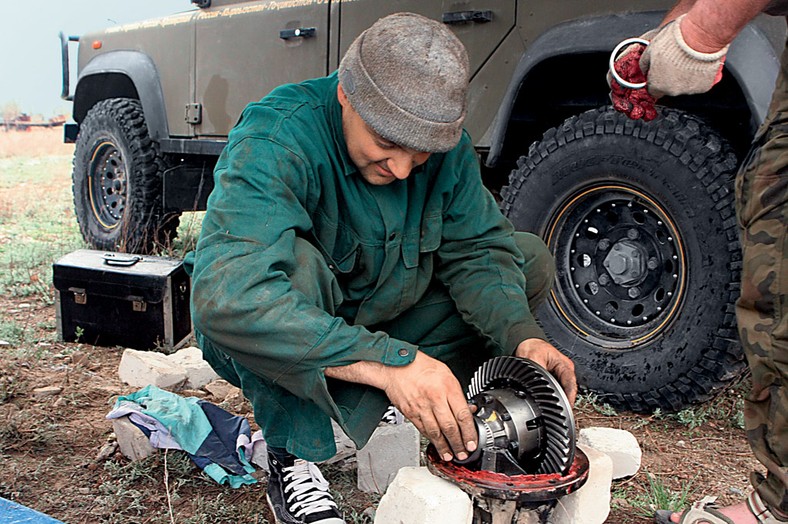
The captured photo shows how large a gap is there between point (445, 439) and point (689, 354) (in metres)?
1.65

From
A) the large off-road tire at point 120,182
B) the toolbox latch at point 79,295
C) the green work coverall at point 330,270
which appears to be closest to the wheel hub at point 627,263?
the green work coverall at point 330,270

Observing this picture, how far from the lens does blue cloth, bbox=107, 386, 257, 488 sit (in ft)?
9.16

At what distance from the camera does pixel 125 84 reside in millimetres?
6125

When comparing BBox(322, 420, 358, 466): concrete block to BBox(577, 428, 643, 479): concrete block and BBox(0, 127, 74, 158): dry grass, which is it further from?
BBox(0, 127, 74, 158): dry grass

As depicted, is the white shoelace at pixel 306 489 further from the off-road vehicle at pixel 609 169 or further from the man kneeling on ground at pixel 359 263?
the off-road vehicle at pixel 609 169

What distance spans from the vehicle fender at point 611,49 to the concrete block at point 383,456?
55.7 inches

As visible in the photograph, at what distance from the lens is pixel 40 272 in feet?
20.1

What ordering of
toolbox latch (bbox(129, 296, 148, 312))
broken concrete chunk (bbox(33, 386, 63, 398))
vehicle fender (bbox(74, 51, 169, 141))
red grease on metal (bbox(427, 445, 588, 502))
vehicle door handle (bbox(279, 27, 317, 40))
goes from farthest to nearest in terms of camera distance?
vehicle fender (bbox(74, 51, 169, 141))
vehicle door handle (bbox(279, 27, 317, 40))
toolbox latch (bbox(129, 296, 148, 312))
broken concrete chunk (bbox(33, 386, 63, 398))
red grease on metal (bbox(427, 445, 588, 502))

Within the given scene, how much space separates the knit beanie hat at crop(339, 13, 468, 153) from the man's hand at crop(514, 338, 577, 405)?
567 millimetres

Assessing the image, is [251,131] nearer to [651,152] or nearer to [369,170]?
[369,170]

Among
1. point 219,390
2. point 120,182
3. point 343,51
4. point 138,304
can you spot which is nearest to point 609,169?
point 343,51

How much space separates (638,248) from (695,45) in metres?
1.45

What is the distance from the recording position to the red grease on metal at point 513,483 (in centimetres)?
180

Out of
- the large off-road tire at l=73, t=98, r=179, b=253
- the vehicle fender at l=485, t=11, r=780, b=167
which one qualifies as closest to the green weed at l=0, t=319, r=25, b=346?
the large off-road tire at l=73, t=98, r=179, b=253
